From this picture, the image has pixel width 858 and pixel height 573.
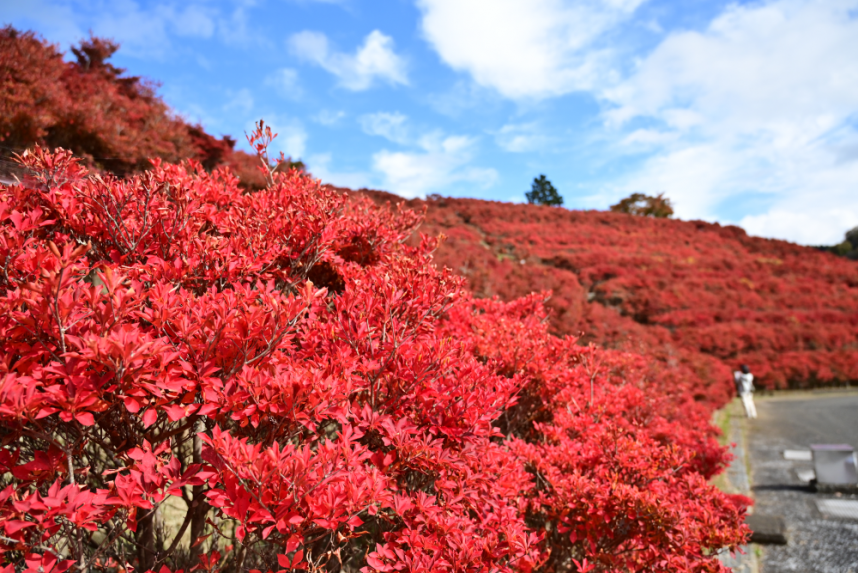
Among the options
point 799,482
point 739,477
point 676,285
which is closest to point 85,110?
point 739,477

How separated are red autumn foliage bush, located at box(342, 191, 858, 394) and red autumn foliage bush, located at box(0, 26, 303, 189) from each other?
6.94 meters

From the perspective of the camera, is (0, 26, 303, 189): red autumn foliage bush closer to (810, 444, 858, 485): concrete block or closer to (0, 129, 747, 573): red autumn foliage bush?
(0, 129, 747, 573): red autumn foliage bush

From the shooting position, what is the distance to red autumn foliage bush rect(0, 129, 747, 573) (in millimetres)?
1436

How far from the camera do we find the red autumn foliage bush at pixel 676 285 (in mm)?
10562

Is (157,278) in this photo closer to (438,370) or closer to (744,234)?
(438,370)

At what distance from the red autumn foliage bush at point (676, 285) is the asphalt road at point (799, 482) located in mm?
1358

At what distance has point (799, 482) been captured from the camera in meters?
7.38

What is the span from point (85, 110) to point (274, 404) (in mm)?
10401

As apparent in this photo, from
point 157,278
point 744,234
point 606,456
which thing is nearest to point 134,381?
point 157,278

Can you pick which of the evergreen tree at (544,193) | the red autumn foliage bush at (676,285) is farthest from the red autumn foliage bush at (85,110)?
the evergreen tree at (544,193)

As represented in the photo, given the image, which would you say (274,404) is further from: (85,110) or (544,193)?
(544,193)

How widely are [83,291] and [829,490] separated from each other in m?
9.60

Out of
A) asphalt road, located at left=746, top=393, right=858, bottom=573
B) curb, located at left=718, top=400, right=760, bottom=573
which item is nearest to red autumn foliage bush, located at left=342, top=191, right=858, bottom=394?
curb, located at left=718, top=400, right=760, bottom=573

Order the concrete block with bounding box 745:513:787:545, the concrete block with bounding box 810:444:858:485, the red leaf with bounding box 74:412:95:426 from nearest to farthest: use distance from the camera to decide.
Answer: the red leaf with bounding box 74:412:95:426
the concrete block with bounding box 745:513:787:545
the concrete block with bounding box 810:444:858:485
